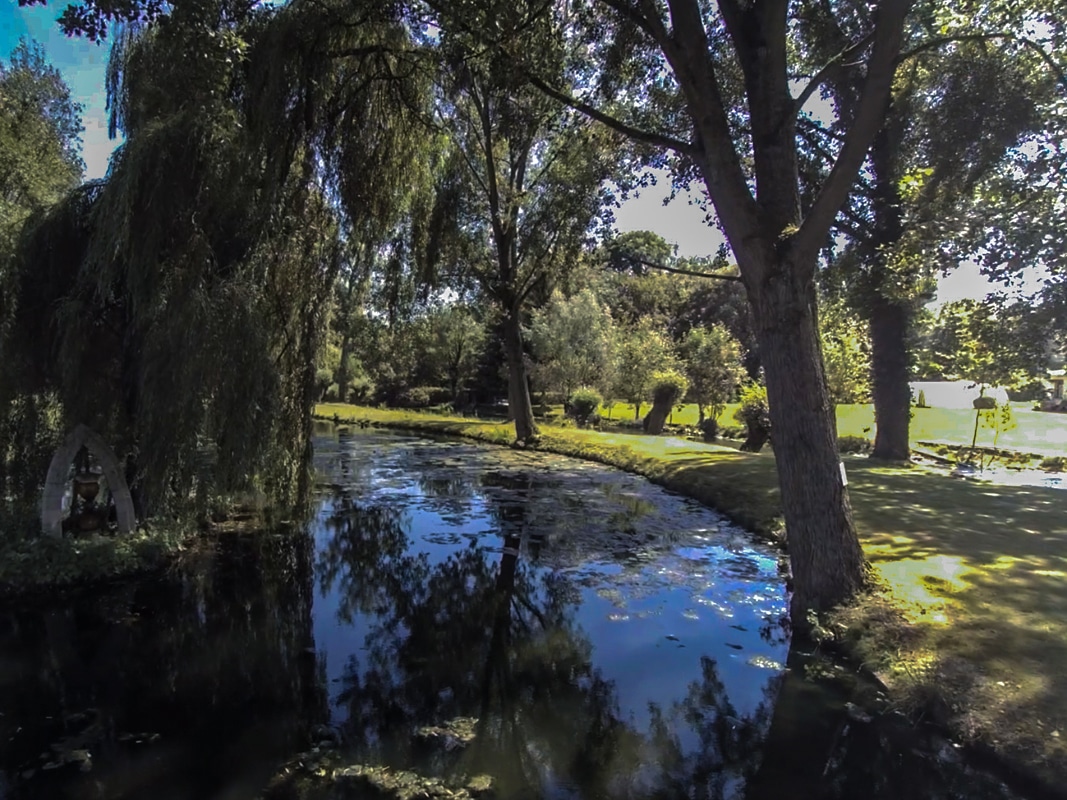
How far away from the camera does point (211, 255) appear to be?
23.8 feet

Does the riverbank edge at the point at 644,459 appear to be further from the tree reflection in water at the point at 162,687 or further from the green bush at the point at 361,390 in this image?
the tree reflection in water at the point at 162,687

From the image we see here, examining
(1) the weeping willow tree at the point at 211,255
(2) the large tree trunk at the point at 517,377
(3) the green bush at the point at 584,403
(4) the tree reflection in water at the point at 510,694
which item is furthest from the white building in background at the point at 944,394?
(1) the weeping willow tree at the point at 211,255

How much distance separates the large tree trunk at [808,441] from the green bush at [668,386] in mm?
20752

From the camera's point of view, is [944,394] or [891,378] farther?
[944,394]

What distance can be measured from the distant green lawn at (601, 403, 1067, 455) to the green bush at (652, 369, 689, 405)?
6.16 metres

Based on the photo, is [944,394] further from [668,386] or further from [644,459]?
[644,459]

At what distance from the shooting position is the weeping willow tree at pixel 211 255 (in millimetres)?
6988

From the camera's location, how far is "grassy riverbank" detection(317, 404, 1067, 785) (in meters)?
4.59

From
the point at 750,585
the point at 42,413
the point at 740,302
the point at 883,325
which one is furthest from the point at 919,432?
the point at 42,413

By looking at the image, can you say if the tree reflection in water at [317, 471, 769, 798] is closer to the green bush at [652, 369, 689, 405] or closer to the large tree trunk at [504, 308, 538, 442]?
the large tree trunk at [504, 308, 538, 442]

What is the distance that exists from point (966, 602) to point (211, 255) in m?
8.53

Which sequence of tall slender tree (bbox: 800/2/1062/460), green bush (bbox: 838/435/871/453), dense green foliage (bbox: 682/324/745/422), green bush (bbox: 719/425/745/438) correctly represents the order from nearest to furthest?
tall slender tree (bbox: 800/2/1062/460)
green bush (bbox: 838/435/871/453)
green bush (bbox: 719/425/745/438)
dense green foliage (bbox: 682/324/745/422)

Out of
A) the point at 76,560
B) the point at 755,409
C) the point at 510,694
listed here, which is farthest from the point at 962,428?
the point at 76,560

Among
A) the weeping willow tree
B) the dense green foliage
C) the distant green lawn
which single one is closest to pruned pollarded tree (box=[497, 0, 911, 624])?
the weeping willow tree
